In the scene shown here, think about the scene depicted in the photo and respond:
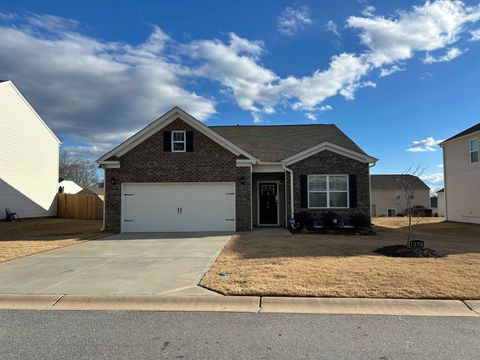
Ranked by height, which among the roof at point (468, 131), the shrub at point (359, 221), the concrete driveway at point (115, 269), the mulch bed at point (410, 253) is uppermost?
the roof at point (468, 131)

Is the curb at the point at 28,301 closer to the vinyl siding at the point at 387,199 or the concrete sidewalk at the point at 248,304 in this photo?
the concrete sidewalk at the point at 248,304

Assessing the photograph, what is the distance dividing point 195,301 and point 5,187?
23.1 meters

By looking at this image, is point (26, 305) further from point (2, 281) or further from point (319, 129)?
point (319, 129)

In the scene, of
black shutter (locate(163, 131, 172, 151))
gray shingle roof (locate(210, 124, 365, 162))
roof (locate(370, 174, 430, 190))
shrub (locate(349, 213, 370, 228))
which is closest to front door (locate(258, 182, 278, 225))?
gray shingle roof (locate(210, 124, 365, 162))

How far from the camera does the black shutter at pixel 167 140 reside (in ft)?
58.2

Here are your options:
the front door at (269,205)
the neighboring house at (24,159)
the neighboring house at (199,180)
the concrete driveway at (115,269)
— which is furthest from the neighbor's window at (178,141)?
the neighboring house at (24,159)

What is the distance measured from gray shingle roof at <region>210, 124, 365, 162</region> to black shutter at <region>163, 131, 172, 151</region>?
13.3 ft

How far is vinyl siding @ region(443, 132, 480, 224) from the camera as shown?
21500mm

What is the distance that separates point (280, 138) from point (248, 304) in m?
16.4

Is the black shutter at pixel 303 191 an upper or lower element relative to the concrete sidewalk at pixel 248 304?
upper

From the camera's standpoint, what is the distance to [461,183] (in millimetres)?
23031

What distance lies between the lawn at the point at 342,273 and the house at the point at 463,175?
1220cm

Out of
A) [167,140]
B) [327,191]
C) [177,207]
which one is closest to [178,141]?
[167,140]

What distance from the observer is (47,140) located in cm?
2989
